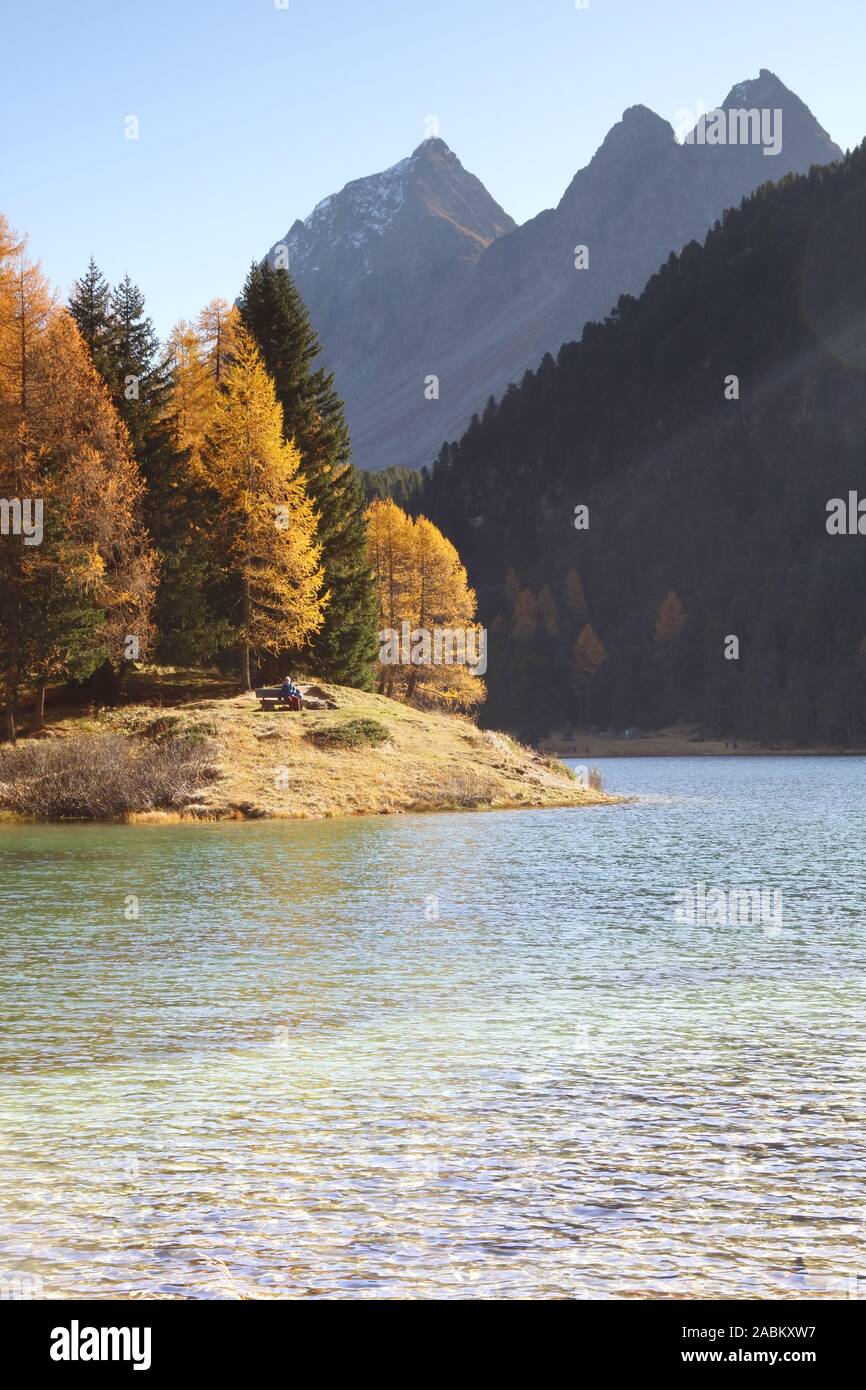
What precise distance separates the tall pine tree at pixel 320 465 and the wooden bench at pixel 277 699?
7239 mm

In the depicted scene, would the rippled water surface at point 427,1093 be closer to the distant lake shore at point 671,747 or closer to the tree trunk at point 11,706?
the tree trunk at point 11,706

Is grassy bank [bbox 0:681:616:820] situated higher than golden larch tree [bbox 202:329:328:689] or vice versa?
golden larch tree [bbox 202:329:328:689]

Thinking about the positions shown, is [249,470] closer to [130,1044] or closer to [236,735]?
[236,735]

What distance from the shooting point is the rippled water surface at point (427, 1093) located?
7.61 meters

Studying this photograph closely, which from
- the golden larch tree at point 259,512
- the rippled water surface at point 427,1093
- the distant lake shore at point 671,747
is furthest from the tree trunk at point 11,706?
the distant lake shore at point 671,747

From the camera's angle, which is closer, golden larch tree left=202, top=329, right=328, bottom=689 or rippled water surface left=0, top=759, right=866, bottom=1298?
rippled water surface left=0, top=759, right=866, bottom=1298

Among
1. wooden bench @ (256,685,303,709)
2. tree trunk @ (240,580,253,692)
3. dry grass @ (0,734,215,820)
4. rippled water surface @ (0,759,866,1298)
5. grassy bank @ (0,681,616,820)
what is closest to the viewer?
rippled water surface @ (0,759,866,1298)

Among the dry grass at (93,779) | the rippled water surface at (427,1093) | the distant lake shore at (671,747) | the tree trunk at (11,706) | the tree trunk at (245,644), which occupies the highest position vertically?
the tree trunk at (245,644)

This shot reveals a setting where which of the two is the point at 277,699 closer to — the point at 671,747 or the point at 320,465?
the point at 320,465

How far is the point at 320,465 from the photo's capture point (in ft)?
217

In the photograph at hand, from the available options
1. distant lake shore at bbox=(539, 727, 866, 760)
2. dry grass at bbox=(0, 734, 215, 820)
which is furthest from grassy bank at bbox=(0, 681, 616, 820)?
distant lake shore at bbox=(539, 727, 866, 760)

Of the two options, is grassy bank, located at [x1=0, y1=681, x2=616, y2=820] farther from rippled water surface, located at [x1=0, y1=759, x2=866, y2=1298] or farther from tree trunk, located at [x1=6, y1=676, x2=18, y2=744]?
rippled water surface, located at [x1=0, y1=759, x2=866, y2=1298]

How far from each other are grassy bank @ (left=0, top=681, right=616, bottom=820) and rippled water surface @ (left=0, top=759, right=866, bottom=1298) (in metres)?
18.7

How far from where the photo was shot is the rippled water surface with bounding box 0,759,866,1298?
761cm
